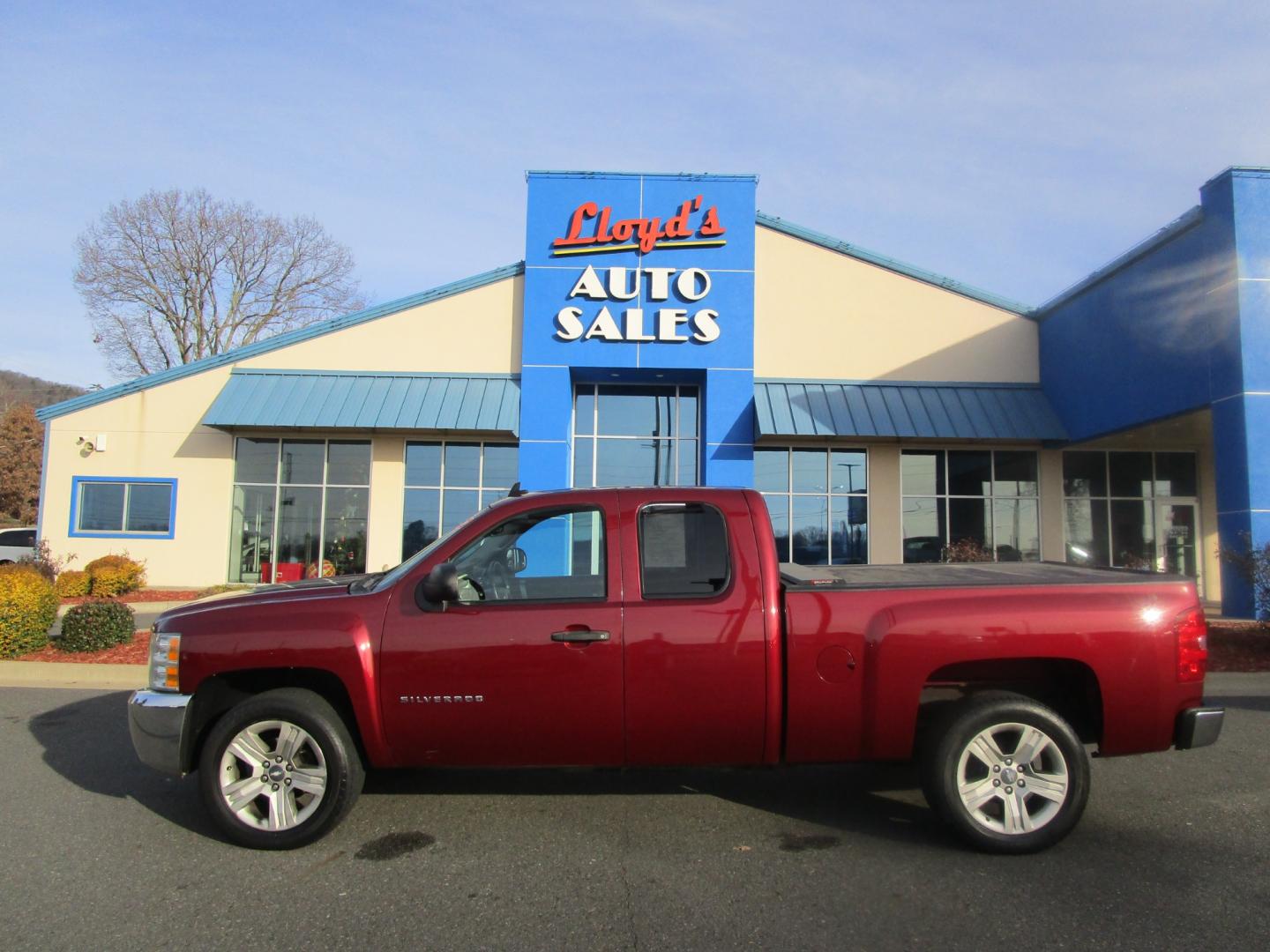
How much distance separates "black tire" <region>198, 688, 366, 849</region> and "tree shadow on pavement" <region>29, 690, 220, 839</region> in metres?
0.41

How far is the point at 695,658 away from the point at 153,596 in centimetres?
1666

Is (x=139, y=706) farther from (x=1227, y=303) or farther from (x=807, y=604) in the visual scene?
(x=1227, y=303)

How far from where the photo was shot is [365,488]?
1911 centimetres

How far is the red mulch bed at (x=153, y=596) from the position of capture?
1677 centimetres

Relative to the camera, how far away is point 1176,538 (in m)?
19.2

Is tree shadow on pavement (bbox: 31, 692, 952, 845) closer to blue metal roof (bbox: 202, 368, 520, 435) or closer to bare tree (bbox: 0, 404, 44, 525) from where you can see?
blue metal roof (bbox: 202, 368, 520, 435)

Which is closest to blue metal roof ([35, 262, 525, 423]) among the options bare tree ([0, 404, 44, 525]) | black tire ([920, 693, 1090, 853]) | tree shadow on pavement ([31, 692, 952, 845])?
tree shadow on pavement ([31, 692, 952, 845])

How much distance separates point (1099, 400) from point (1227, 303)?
3.56 metres

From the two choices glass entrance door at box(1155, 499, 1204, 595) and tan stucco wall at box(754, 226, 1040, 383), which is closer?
tan stucco wall at box(754, 226, 1040, 383)

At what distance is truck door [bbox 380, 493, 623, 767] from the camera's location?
171 inches

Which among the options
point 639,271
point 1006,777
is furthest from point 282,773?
point 639,271

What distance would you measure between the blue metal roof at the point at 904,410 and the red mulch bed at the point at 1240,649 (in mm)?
6832

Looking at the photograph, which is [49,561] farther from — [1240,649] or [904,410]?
[1240,649]

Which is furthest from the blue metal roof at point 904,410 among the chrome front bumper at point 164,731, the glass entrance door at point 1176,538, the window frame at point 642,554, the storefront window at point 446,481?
the chrome front bumper at point 164,731
